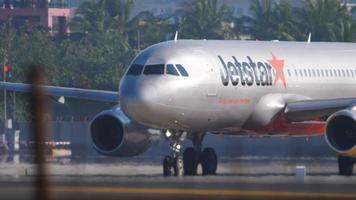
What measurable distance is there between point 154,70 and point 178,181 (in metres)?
5.67

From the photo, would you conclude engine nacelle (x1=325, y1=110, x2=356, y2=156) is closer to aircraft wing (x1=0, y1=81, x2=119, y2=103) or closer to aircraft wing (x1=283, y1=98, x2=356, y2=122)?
aircraft wing (x1=283, y1=98, x2=356, y2=122)

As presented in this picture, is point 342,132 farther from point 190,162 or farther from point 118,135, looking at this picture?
point 118,135

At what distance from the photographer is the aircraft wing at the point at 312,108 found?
4350 centimetres

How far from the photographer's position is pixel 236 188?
33.5 meters

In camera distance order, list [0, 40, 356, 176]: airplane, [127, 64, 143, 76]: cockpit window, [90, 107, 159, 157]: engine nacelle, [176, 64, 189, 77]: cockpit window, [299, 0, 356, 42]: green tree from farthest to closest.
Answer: [299, 0, 356, 42]: green tree
[90, 107, 159, 157]: engine nacelle
[176, 64, 189, 77]: cockpit window
[127, 64, 143, 76]: cockpit window
[0, 40, 356, 176]: airplane

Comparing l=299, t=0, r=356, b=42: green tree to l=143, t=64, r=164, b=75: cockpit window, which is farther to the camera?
l=299, t=0, r=356, b=42: green tree

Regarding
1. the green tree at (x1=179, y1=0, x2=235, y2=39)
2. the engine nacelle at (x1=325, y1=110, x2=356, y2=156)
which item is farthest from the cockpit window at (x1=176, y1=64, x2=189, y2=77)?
the green tree at (x1=179, y1=0, x2=235, y2=39)

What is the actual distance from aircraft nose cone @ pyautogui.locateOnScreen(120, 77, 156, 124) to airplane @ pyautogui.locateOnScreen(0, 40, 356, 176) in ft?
0.08

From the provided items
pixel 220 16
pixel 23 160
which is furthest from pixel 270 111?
pixel 220 16

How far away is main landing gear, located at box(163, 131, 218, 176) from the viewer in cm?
4166

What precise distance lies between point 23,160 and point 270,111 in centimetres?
766

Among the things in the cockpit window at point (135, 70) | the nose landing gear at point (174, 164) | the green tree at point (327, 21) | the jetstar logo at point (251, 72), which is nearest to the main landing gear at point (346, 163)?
the jetstar logo at point (251, 72)

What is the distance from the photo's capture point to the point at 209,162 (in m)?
43.9

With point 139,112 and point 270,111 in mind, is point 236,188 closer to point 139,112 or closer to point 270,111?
point 139,112
